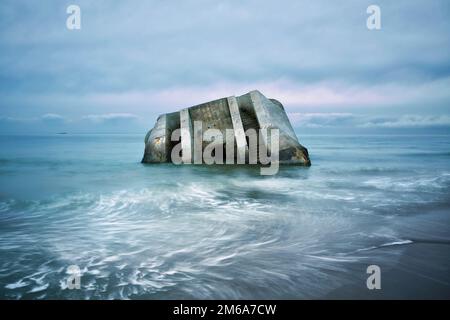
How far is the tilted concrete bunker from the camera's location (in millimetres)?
8117

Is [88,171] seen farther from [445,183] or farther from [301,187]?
[445,183]

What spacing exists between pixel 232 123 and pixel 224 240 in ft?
18.1

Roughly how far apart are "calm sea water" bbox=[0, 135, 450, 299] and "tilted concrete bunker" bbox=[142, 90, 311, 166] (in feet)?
6.90

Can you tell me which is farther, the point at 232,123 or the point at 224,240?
the point at 232,123

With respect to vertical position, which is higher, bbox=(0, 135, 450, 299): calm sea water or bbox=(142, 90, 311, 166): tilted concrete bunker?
bbox=(142, 90, 311, 166): tilted concrete bunker

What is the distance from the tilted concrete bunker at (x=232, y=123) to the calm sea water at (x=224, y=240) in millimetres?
2102

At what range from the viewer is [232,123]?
27.6 feet

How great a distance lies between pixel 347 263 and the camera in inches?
102

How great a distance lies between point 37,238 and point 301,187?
13.5 ft

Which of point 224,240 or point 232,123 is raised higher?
point 232,123

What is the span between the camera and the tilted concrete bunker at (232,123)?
8.12m

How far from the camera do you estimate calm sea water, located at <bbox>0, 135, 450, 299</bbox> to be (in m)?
2.26

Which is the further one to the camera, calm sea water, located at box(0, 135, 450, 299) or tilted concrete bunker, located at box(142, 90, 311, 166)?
tilted concrete bunker, located at box(142, 90, 311, 166)
